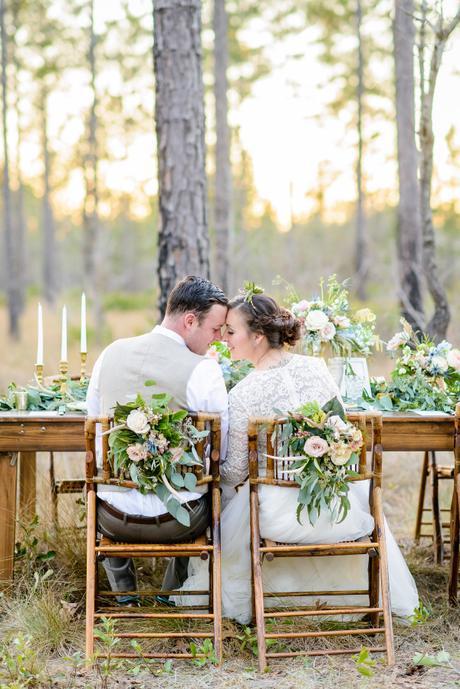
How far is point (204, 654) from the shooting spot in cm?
321

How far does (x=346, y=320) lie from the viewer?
4.13m

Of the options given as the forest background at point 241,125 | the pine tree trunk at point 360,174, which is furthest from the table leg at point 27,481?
the pine tree trunk at point 360,174

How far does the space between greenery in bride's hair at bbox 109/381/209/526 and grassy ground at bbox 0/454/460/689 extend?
589mm

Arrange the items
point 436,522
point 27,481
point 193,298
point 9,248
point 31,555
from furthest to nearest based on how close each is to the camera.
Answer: point 9,248 → point 27,481 → point 436,522 → point 31,555 → point 193,298

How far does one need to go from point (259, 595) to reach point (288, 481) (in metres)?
0.46

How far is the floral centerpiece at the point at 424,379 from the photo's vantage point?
13.1ft

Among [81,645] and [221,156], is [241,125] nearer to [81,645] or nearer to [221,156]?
[221,156]

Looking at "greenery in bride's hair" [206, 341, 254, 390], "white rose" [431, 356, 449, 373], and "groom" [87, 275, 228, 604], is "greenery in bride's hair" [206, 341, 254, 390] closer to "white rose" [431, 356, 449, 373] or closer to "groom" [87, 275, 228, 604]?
"groom" [87, 275, 228, 604]

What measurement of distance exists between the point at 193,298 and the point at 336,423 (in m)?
0.84

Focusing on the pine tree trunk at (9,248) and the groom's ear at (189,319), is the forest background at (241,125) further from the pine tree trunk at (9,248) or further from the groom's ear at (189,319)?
the groom's ear at (189,319)

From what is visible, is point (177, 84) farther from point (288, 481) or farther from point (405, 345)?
point (288, 481)

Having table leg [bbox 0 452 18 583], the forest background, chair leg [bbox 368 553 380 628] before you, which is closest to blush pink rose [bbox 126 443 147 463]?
table leg [bbox 0 452 18 583]

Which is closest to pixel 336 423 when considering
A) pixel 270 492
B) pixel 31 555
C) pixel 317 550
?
pixel 270 492

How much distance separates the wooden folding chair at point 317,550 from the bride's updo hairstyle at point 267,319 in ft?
1.40
